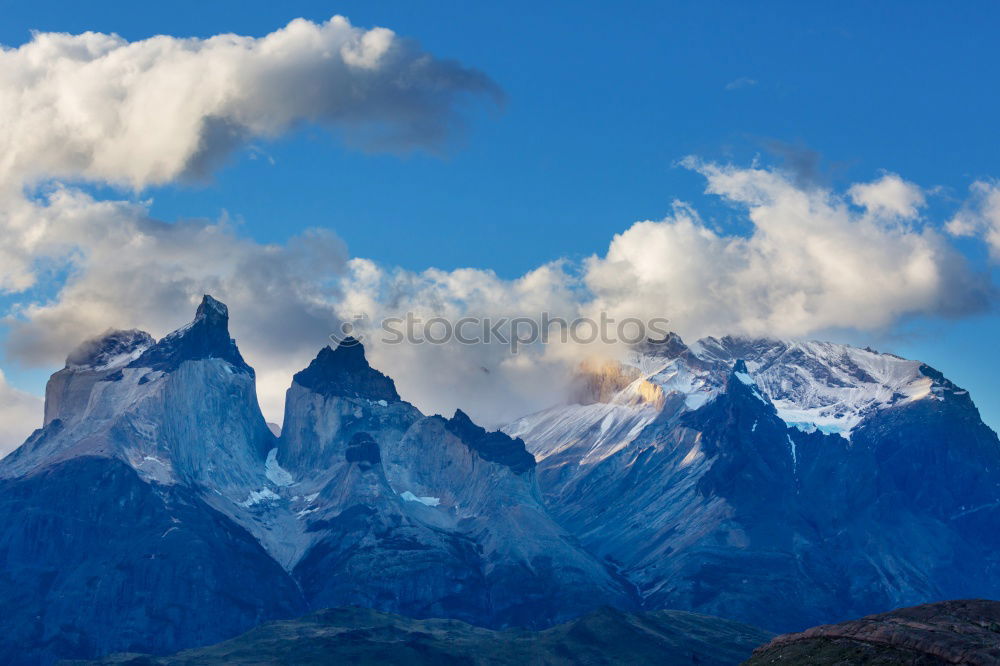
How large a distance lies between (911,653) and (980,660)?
463 inches

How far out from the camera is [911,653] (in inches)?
7864

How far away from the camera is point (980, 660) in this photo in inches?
7451
